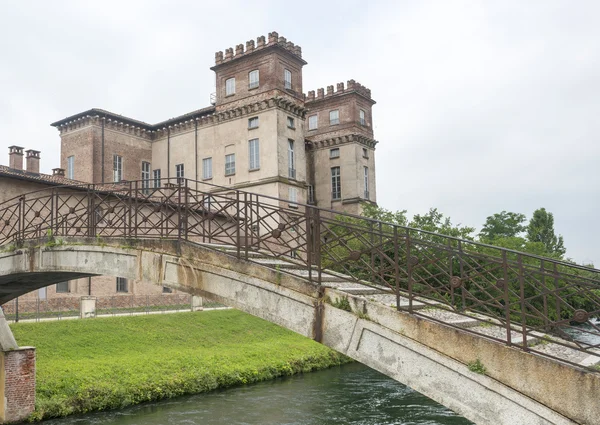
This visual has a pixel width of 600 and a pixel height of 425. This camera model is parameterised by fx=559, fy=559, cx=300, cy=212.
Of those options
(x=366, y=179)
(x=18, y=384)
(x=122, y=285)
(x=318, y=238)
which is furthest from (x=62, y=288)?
(x=318, y=238)

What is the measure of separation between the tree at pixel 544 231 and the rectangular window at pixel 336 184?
2475 cm

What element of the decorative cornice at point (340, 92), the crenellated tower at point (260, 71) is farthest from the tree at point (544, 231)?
the crenellated tower at point (260, 71)

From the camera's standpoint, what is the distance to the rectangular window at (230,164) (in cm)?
3994

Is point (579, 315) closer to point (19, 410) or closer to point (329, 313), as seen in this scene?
point (329, 313)

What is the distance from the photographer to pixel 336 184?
4703cm

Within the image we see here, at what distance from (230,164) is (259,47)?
27.5 ft

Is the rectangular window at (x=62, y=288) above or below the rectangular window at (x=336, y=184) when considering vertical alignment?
below

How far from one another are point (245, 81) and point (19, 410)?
28.9 meters

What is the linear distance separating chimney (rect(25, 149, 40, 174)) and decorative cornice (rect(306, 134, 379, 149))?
71.0 feet

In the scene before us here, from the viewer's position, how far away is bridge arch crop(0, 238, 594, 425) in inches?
239

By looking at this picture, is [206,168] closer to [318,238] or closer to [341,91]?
[341,91]

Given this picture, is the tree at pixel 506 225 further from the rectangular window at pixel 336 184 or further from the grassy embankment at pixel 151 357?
the grassy embankment at pixel 151 357

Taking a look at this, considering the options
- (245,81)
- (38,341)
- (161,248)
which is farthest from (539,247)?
(161,248)

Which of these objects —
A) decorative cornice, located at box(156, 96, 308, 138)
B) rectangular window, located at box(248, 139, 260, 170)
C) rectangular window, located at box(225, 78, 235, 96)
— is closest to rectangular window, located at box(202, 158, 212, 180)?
decorative cornice, located at box(156, 96, 308, 138)
